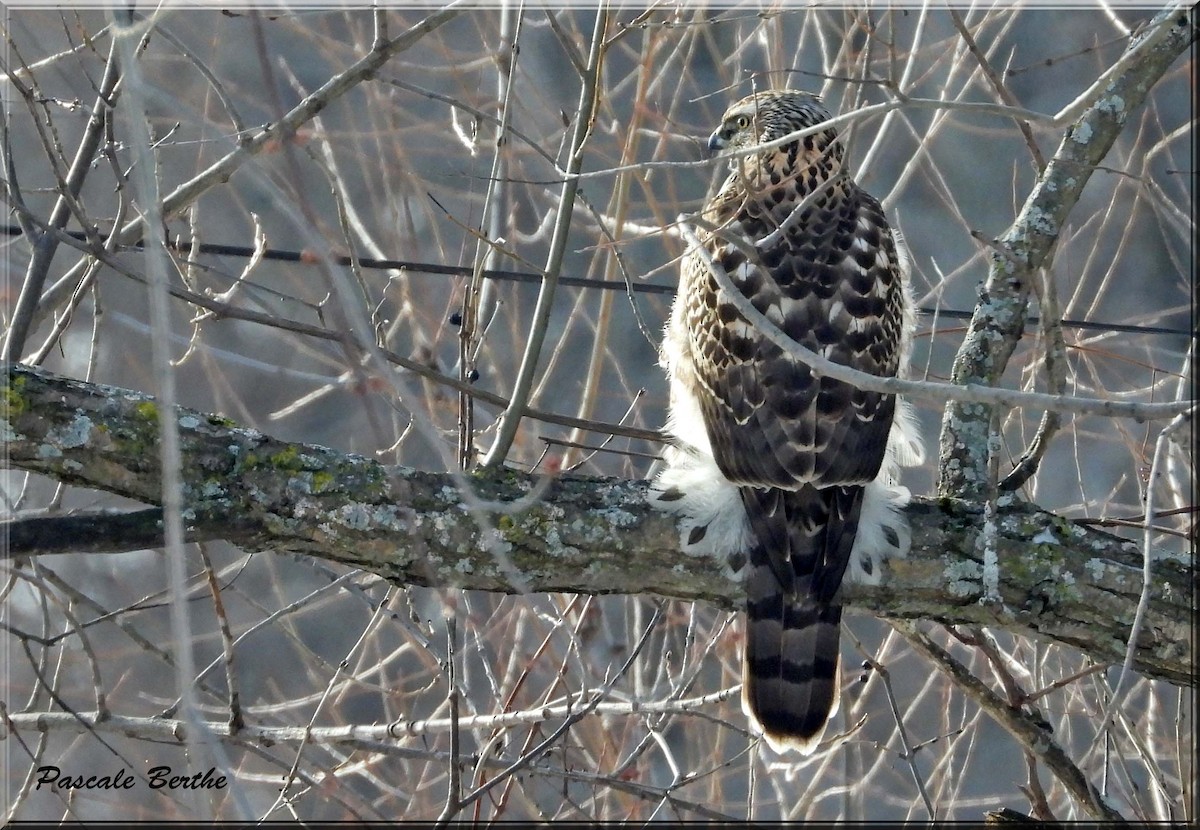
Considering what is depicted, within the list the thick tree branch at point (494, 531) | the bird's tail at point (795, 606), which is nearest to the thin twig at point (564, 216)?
the thick tree branch at point (494, 531)

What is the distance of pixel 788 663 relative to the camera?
10.1ft

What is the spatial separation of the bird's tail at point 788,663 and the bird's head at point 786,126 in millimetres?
1583

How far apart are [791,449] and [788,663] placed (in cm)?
55

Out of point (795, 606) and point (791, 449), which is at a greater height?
point (791, 449)

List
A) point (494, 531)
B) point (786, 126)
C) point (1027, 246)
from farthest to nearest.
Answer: point (786, 126) → point (1027, 246) → point (494, 531)

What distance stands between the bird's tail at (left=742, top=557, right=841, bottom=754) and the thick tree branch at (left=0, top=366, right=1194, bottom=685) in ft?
0.26

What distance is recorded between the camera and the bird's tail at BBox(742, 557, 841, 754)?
9.90ft

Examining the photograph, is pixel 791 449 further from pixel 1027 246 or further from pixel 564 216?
pixel 1027 246

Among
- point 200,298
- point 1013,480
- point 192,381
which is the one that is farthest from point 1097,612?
point 192,381

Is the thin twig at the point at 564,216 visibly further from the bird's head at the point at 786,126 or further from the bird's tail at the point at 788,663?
the bird's head at the point at 786,126

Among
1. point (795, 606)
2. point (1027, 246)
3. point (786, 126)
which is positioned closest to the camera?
point (795, 606)

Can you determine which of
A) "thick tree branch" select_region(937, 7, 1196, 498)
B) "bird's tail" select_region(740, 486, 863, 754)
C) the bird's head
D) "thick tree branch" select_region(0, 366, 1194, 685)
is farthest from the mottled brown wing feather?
the bird's head

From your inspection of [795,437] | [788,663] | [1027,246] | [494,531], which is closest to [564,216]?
[494,531]

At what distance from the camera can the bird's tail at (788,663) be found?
3.02m
